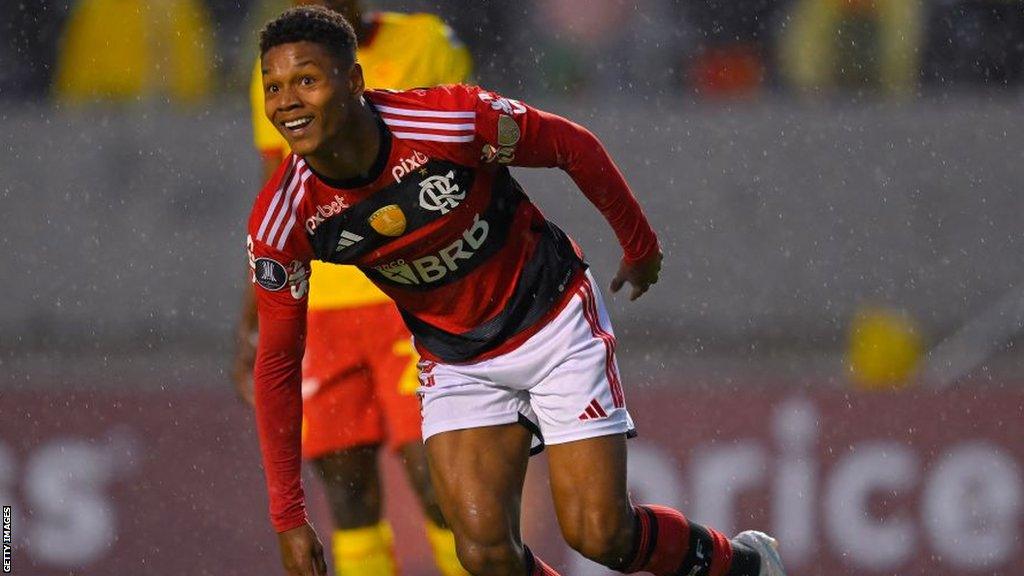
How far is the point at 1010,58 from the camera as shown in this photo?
28.6 ft

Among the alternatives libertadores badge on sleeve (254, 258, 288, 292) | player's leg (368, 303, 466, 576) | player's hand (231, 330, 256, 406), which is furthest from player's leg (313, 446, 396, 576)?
libertadores badge on sleeve (254, 258, 288, 292)

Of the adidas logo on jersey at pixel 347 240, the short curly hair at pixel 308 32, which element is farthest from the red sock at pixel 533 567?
the short curly hair at pixel 308 32

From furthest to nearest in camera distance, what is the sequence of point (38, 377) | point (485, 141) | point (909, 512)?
point (38, 377)
point (909, 512)
point (485, 141)

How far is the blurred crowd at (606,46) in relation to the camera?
848cm

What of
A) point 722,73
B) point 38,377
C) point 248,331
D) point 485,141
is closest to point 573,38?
point 722,73

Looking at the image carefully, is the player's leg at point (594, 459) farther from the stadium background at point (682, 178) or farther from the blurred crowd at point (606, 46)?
the blurred crowd at point (606, 46)

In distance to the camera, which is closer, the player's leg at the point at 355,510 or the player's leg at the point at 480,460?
the player's leg at the point at 480,460

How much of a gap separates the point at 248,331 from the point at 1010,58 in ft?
15.4

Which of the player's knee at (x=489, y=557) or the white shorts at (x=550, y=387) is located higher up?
the white shorts at (x=550, y=387)

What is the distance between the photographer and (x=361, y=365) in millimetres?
5422

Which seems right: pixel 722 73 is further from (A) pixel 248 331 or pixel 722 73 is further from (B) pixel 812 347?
(A) pixel 248 331

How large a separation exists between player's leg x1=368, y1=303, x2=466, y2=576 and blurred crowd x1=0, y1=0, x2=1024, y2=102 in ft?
10.8

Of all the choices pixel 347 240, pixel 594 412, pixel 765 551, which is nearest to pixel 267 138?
pixel 347 240

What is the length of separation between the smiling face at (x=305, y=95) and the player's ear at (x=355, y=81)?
5 cm
